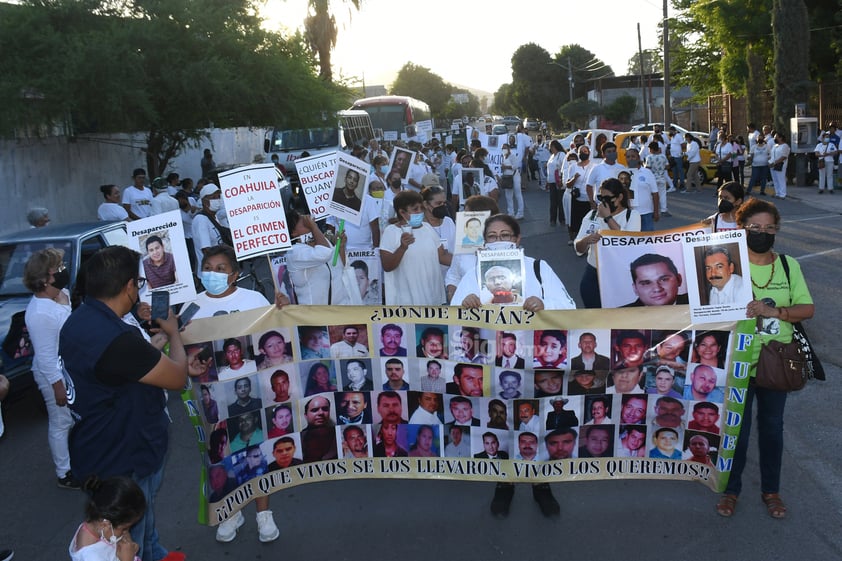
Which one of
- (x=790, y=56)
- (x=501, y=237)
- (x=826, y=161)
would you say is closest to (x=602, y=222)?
(x=501, y=237)

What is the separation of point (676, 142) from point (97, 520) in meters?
23.1

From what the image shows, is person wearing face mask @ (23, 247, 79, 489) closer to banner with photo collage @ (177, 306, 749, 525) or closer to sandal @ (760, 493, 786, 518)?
banner with photo collage @ (177, 306, 749, 525)

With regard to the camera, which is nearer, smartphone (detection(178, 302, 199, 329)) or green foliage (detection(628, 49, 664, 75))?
smartphone (detection(178, 302, 199, 329))

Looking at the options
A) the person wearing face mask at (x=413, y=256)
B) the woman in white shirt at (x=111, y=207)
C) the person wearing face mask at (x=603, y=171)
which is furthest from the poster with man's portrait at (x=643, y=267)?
the woman in white shirt at (x=111, y=207)

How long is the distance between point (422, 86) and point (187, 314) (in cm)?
11494

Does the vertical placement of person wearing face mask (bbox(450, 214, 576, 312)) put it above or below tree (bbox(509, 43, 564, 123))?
below

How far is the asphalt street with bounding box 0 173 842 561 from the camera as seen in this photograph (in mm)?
4664

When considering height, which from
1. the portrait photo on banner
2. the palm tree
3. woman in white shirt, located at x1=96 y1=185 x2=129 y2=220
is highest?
Result: the palm tree

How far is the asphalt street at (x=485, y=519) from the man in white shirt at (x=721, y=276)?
136 cm

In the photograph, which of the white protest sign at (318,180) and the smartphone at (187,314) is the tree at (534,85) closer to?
the white protest sign at (318,180)

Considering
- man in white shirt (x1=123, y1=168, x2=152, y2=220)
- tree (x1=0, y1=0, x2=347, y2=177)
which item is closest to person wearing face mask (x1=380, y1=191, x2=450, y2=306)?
man in white shirt (x1=123, y1=168, x2=152, y2=220)

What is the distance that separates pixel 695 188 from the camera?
24547 mm

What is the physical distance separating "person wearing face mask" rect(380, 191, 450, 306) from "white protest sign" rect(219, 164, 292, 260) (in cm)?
142

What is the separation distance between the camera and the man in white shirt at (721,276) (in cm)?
459
